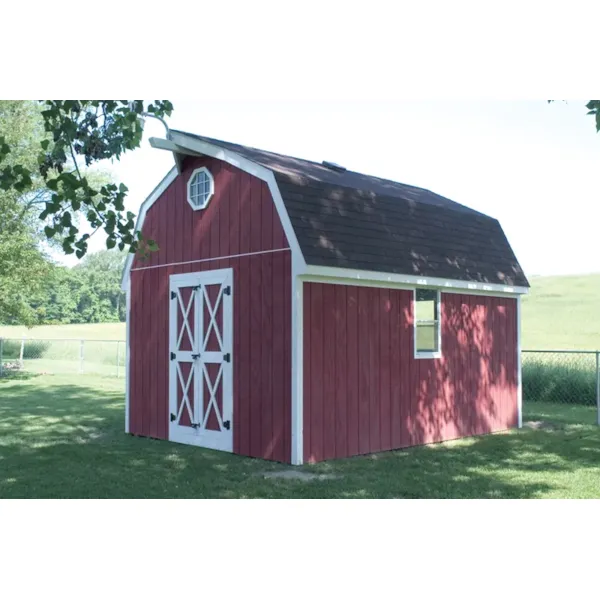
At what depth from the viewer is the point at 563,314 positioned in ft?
117

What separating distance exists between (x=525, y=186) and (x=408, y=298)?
77.8 ft

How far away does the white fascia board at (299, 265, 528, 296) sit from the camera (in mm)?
7656

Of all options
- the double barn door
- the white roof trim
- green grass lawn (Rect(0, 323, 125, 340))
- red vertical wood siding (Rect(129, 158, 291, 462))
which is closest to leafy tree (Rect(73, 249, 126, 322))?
green grass lawn (Rect(0, 323, 125, 340))

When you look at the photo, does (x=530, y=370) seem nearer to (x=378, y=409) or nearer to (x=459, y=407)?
(x=459, y=407)

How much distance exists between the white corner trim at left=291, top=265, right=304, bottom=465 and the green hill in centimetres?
A: 2384

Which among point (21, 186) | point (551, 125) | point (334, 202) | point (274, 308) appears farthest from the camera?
point (551, 125)

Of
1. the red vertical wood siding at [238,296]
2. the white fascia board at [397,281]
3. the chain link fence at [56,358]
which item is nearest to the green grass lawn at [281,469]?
the red vertical wood siding at [238,296]

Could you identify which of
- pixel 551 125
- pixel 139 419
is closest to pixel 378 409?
pixel 139 419

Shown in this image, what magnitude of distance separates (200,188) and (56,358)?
1889 cm

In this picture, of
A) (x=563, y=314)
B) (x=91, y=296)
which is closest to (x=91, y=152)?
(x=91, y=296)

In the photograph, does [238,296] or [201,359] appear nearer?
[238,296]

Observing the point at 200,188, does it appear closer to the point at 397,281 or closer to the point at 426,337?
the point at 397,281

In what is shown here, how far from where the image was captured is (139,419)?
1001cm

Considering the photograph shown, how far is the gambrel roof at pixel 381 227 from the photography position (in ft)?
25.8
